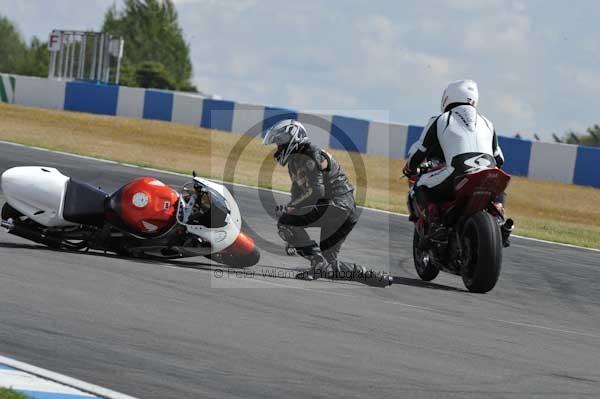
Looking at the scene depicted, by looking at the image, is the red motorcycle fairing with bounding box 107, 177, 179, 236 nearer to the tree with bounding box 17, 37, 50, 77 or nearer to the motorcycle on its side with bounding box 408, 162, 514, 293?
the motorcycle on its side with bounding box 408, 162, 514, 293

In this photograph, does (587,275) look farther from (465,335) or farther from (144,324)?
(144,324)

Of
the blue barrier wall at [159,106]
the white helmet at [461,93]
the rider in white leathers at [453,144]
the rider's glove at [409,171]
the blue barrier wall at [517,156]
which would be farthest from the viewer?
the blue barrier wall at [159,106]

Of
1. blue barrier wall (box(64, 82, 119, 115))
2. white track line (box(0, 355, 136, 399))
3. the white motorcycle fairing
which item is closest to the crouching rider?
the white motorcycle fairing

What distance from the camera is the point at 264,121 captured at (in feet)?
102

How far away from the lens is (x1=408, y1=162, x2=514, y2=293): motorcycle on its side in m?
9.03

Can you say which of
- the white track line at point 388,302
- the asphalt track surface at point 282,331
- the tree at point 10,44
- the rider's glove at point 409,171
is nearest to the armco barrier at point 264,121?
the asphalt track surface at point 282,331

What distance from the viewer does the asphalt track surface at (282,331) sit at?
5625mm

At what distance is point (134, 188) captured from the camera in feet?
29.6

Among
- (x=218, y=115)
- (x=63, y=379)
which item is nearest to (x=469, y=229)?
(x=63, y=379)

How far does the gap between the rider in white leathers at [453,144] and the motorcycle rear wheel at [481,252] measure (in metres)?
0.50

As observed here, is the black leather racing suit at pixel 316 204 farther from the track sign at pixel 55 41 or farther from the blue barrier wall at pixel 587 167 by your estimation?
the track sign at pixel 55 41

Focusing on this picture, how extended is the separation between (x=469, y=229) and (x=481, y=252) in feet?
0.87

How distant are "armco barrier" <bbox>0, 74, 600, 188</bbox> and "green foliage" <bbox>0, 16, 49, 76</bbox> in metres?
61.3

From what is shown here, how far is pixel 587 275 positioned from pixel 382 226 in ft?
11.8
